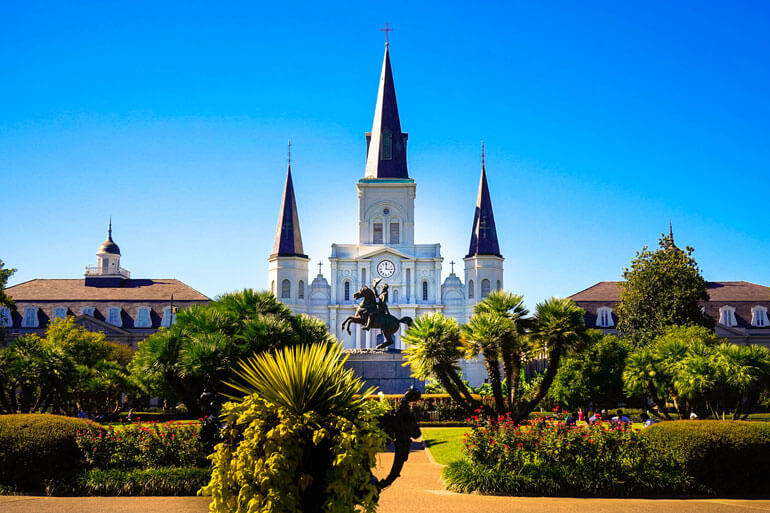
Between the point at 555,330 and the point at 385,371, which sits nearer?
the point at 555,330

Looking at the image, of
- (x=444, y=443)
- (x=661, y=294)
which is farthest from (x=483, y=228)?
(x=444, y=443)

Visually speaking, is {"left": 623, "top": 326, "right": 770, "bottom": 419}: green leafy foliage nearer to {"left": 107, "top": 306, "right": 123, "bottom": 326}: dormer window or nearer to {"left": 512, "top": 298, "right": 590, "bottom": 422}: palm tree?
{"left": 512, "top": 298, "right": 590, "bottom": 422}: palm tree

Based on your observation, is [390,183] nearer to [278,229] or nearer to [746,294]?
[278,229]

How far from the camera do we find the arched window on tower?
80625mm

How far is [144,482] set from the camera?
14711 millimetres

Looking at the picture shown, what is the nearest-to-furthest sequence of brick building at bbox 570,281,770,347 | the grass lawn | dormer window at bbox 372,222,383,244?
the grass lawn, brick building at bbox 570,281,770,347, dormer window at bbox 372,222,383,244

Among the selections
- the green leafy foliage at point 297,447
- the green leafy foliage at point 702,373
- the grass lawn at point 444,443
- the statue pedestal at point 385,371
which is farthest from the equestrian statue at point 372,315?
the green leafy foliage at point 297,447

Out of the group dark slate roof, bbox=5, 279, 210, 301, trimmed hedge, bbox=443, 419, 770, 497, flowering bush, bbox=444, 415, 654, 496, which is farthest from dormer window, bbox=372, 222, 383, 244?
trimmed hedge, bbox=443, 419, 770, 497

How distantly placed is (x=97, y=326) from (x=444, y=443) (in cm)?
5218

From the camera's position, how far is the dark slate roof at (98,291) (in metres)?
73.7

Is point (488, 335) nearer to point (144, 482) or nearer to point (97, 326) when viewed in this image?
point (144, 482)

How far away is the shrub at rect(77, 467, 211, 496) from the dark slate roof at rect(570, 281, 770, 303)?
65.4 metres

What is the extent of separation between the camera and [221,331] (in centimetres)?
2319

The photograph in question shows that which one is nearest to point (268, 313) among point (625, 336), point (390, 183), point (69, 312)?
point (625, 336)
